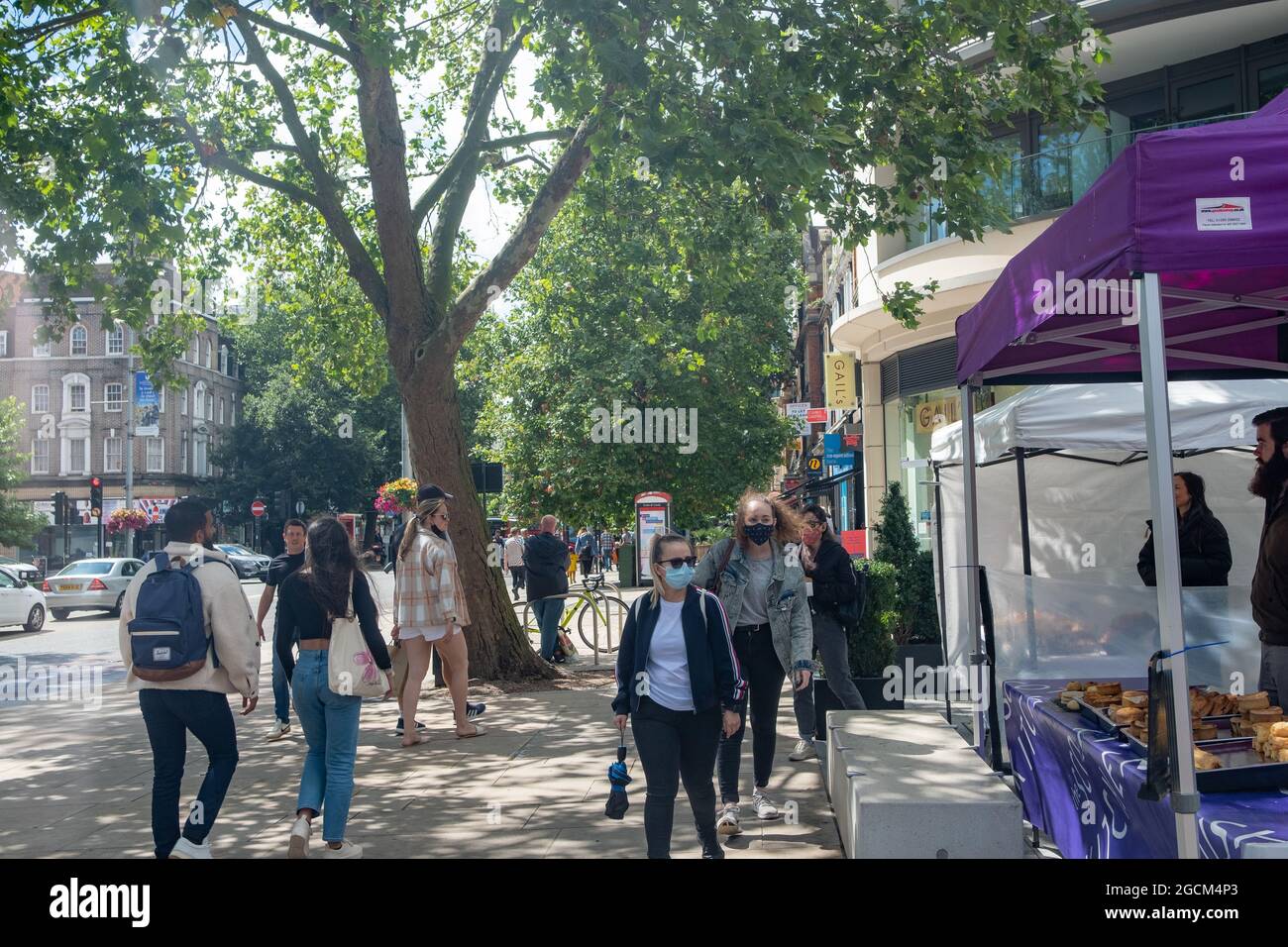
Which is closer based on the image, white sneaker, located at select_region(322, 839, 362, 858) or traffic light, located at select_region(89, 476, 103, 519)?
white sneaker, located at select_region(322, 839, 362, 858)

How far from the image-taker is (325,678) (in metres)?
5.91

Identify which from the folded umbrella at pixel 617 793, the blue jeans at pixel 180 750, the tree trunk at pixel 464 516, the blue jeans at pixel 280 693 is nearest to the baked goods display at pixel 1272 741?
the folded umbrella at pixel 617 793

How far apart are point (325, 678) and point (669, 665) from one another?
1.82 m

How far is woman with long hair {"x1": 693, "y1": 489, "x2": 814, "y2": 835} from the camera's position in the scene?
21.6 ft

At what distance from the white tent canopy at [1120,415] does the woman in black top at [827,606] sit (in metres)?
1.36

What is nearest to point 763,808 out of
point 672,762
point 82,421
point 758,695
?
point 758,695

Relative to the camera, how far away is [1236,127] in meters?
3.89

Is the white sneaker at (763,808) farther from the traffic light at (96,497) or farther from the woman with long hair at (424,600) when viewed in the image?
the traffic light at (96,497)

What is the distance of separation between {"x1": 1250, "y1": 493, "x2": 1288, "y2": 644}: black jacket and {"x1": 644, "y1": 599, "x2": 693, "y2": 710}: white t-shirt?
2.48 meters

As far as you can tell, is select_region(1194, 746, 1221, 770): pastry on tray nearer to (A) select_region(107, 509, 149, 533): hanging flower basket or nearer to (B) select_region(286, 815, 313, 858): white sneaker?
(B) select_region(286, 815, 313, 858): white sneaker

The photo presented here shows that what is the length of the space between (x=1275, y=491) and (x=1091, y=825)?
5.43 ft

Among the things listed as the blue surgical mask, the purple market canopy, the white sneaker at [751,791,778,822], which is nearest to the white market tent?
the purple market canopy

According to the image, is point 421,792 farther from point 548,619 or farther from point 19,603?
point 19,603
